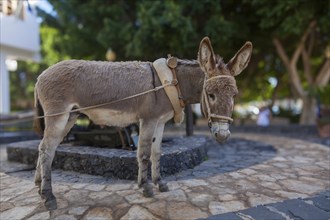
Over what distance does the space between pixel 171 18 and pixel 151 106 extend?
602 centimetres

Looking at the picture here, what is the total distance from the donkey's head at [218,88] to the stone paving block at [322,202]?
1506 millimetres

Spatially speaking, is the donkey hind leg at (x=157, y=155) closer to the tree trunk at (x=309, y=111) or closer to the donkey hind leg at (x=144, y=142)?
the donkey hind leg at (x=144, y=142)

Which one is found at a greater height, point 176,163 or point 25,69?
point 25,69

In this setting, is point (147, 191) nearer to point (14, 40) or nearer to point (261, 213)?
point (261, 213)

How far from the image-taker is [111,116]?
142 inches

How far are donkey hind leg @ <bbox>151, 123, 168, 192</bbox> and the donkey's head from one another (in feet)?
2.44

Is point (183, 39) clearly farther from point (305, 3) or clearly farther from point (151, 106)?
point (151, 106)

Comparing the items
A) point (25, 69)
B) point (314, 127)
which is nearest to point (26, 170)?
point (314, 127)

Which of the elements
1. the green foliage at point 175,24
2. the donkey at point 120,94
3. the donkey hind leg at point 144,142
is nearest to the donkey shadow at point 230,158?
the donkey hind leg at point 144,142

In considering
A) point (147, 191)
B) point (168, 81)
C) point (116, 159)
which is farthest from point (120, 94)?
point (116, 159)

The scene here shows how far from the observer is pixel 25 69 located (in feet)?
81.5

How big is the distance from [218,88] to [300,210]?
5.49 ft

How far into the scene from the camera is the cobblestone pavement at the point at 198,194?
11.3 ft

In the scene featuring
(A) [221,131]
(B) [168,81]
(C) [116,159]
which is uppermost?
(B) [168,81]
